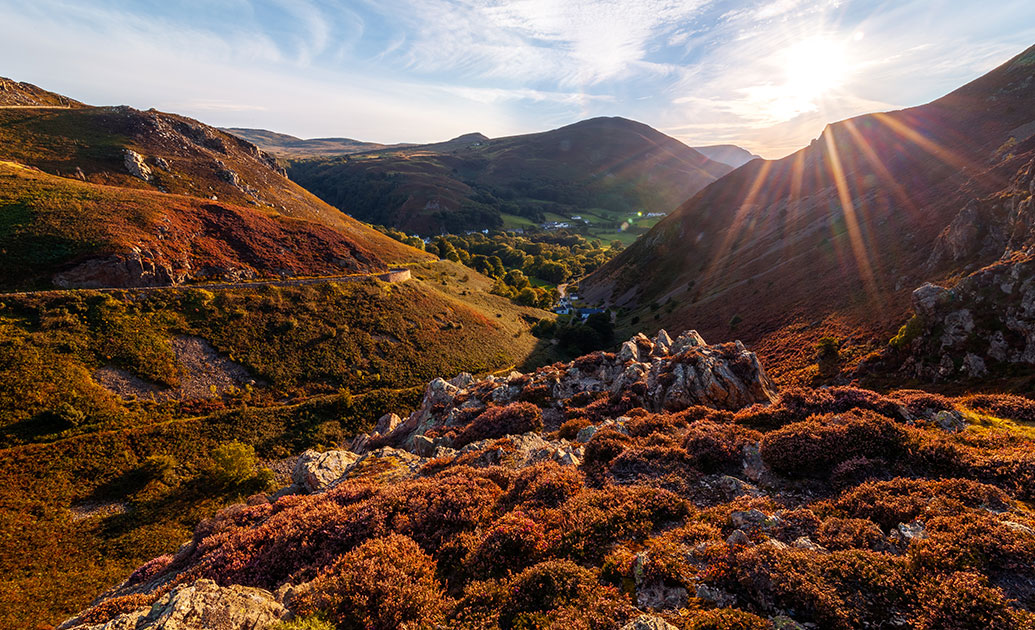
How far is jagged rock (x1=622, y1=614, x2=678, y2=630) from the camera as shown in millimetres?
→ 6992

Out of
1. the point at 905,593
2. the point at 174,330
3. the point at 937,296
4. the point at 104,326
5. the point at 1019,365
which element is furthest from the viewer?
the point at 174,330

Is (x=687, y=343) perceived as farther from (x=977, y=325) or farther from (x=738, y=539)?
(x=738, y=539)

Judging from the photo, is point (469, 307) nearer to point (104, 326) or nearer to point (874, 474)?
point (104, 326)

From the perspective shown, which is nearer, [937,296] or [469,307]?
[937,296]

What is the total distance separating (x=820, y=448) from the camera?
13672mm

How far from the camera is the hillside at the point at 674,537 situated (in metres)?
7.61

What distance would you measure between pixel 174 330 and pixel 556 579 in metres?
55.7

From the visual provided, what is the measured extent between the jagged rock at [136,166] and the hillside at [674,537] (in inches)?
3574

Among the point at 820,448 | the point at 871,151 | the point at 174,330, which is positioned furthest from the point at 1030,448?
the point at 871,151

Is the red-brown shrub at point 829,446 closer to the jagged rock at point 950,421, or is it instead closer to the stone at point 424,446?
the jagged rock at point 950,421

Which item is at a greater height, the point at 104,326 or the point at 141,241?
the point at 141,241

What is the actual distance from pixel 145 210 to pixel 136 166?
94.1ft

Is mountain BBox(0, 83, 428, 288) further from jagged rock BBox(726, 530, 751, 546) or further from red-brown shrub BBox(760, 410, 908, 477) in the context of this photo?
red-brown shrub BBox(760, 410, 908, 477)

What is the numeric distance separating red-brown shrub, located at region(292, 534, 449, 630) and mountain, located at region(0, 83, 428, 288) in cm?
6011
